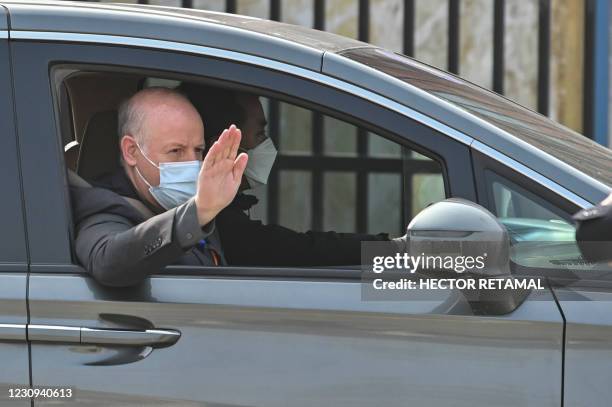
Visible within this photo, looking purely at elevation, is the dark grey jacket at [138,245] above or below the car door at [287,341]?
above

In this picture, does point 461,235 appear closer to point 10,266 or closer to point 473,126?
point 473,126

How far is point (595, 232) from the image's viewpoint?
2377mm

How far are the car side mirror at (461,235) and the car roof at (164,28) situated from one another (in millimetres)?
455

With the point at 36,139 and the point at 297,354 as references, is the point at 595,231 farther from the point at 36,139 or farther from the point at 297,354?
the point at 36,139

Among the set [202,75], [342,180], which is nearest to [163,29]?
[202,75]

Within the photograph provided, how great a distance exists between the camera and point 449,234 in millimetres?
2311

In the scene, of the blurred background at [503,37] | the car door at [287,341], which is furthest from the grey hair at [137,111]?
the blurred background at [503,37]

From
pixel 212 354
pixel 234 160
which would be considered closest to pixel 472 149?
pixel 234 160

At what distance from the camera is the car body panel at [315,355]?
7.96 feet

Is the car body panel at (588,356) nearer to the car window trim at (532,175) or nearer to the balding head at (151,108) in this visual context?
the car window trim at (532,175)

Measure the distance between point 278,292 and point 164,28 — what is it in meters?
0.63

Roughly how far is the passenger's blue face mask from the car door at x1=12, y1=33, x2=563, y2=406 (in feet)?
1.08

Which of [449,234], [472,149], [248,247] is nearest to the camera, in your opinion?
[449,234]

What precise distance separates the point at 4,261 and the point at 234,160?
53 centimetres
